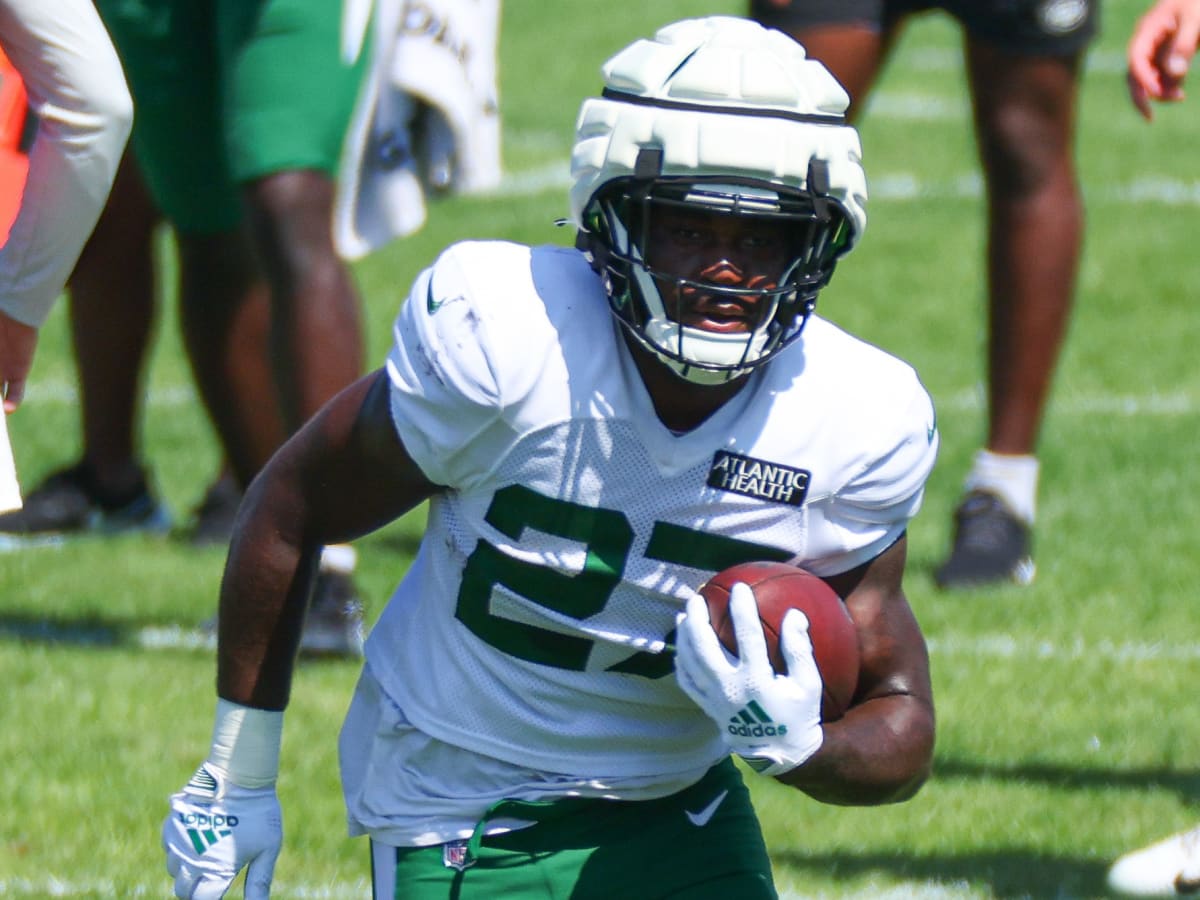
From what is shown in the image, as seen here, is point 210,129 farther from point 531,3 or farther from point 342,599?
point 531,3

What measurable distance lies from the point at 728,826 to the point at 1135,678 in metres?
1.58

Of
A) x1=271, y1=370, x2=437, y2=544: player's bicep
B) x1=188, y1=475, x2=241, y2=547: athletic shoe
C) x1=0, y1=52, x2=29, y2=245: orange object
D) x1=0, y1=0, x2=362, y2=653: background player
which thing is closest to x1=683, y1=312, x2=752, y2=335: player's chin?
x1=271, y1=370, x2=437, y2=544: player's bicep

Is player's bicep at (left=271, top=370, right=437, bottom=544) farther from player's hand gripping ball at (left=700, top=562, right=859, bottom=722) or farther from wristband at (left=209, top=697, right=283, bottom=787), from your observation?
player's hand gripping ball at (left=700, top=562, right=859, bottom=722)

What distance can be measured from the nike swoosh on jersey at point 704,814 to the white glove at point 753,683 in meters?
0.40

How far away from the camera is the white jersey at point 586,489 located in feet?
8.82

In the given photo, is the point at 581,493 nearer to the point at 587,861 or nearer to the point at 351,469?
the point at 351,469

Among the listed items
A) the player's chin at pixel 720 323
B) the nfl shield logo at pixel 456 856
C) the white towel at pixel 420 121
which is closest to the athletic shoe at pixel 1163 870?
the nfl shield logo at pixel 456 856

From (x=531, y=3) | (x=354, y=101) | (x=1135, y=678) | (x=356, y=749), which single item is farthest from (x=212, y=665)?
(x=531, y=3)

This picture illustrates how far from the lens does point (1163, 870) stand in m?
3.15

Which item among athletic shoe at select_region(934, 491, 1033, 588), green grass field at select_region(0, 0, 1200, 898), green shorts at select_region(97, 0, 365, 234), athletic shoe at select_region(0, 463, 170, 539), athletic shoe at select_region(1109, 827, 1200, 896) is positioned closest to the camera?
athletic shoe at select_region(1109, 827, 1200, 896)

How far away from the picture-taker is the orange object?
120 inches

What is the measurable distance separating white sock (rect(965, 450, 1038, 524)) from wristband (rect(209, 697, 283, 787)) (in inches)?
97.9

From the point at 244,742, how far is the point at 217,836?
12 centimetres

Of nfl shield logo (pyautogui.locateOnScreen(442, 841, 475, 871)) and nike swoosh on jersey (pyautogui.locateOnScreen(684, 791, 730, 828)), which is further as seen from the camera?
nike swoosh on jersey (pyautogui.locateOnScreen(684, 791, 730, 828))
